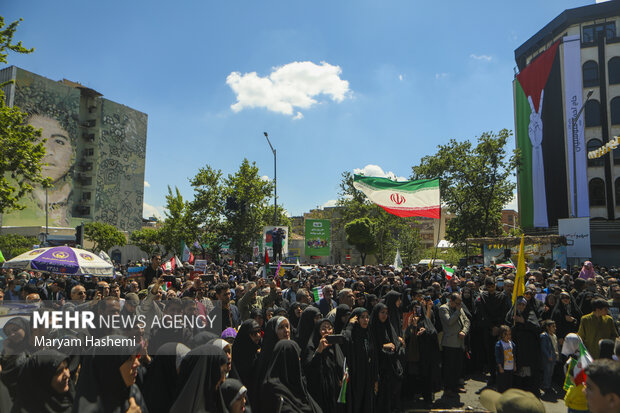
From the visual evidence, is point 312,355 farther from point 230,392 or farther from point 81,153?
point 81,153

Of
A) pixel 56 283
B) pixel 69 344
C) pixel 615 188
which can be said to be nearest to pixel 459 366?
pixel 69 344

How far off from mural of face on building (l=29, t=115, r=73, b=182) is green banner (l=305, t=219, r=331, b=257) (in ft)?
123

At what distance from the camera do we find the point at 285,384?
3609mm

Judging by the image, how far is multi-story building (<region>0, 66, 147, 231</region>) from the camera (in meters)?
49.0

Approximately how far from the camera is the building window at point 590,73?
33000mm

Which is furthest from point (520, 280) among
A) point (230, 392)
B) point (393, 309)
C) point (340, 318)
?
point (230, 392)

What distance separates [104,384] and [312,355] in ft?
7.64

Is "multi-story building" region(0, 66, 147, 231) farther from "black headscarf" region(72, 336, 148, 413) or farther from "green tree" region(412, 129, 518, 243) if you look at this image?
"black headscarf" region(72, 336, 148, 413)

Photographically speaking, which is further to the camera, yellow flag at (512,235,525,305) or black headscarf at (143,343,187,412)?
yellow flag at (512,235,525,305)

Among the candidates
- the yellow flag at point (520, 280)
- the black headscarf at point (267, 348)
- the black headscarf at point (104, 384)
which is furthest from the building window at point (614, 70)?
the black headscarf at point (104, 384)

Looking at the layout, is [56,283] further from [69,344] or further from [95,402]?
[95,402]

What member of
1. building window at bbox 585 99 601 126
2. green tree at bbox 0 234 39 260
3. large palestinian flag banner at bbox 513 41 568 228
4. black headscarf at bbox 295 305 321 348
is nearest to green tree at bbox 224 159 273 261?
green tree at bbox 0 234 39 260

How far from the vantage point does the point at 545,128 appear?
116ft

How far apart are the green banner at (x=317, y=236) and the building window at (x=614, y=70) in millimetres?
25079
